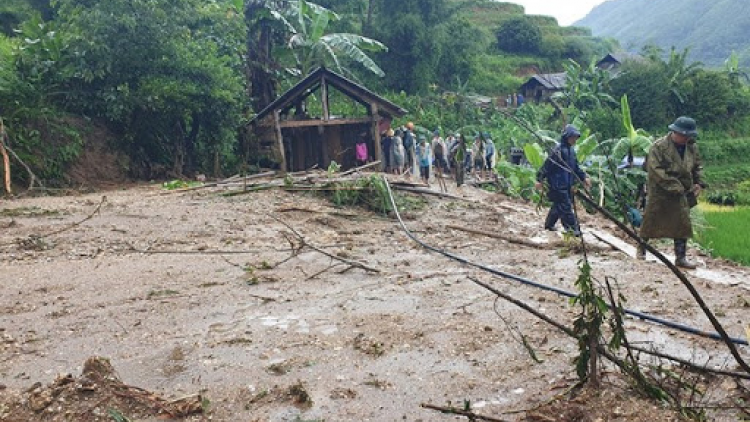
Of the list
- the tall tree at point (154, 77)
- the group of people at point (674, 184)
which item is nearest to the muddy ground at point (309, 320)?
the group of people at point (674, 184)

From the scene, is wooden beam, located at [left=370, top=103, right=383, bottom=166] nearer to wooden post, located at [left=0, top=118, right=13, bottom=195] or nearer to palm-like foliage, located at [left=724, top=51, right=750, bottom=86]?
wooden post, located at [left=0, top=118, right=13, bottom=195]

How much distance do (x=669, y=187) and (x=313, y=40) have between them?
14.5 m

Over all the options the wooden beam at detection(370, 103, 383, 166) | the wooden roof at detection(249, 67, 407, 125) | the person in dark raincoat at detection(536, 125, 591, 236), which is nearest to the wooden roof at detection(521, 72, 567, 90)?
the wooden beam at detection(370, 103, 383, 166)

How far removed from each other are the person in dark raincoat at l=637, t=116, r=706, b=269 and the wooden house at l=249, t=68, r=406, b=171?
10.4m

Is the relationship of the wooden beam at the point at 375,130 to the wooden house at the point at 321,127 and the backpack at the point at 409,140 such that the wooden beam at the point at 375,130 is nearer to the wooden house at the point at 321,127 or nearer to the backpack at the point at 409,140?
the wooden house at the point at 321,127

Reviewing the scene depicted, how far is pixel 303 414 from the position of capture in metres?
2.98

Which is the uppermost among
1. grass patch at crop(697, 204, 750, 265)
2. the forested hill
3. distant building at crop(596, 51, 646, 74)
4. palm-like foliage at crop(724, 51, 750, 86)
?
the forested hill

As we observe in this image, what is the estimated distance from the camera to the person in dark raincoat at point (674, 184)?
5.49m

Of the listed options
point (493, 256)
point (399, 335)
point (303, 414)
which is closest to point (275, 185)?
point (493, 256)

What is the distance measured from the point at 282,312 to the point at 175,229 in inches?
149

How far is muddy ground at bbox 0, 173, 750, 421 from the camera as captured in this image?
3072 mm

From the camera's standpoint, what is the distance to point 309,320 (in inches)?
175

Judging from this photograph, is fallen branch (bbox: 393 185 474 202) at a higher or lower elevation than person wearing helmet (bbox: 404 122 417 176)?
lower

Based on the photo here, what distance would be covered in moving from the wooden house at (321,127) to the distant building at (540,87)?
21.1 metres
